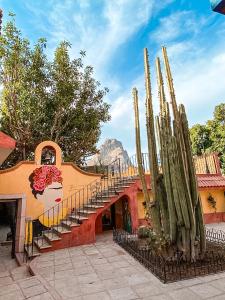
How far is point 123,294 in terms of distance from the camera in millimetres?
4727

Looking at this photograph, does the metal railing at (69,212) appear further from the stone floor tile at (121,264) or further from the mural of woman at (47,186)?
the stone floor tile at (121,264)

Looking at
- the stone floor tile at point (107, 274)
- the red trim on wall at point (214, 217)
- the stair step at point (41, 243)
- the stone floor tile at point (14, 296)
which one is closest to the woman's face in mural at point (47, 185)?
the stair step at point (41, 243)

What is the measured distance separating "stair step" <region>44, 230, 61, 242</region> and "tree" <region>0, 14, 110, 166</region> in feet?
Result: 27.8

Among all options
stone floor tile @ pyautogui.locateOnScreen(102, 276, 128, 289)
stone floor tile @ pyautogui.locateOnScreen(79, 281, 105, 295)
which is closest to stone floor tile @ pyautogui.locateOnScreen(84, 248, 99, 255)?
stone floor tile @ pyautogui.locateOnScreen(102, 276, 128, 289)

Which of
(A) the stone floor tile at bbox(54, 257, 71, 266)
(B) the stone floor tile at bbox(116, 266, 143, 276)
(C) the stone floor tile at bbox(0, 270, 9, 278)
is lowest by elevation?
(C) the stone floor tile at bbox(0, 270, 9, 278)

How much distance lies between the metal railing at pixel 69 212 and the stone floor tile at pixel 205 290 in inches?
A: 200

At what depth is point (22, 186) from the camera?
10141 mm

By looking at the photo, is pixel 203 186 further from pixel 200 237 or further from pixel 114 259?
pixel 114 259

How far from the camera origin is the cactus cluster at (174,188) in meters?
6.22

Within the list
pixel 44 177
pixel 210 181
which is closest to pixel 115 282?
pixel 44 177

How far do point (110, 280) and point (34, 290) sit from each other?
1.78 m

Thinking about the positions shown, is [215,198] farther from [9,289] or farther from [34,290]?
[9,289]

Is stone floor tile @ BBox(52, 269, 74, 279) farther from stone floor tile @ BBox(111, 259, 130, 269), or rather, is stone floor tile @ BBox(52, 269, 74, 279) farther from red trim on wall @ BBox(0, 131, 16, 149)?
red trim on wall @ BBox(0, 131, 16, 149)

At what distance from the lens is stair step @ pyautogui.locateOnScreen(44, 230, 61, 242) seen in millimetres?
8366
